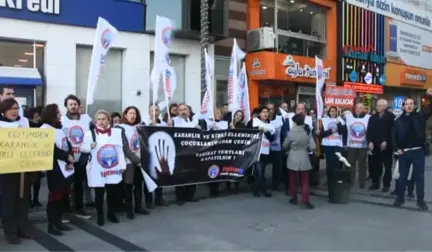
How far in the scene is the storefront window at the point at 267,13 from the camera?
60.2 ft

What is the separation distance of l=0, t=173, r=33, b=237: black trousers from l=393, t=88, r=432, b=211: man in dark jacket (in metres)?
6.05

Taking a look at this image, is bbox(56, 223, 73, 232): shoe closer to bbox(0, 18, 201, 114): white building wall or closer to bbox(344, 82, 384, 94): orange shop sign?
bbox(0, 18, 201, 114): white building wall

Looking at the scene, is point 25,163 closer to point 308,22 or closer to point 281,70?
point 281,70

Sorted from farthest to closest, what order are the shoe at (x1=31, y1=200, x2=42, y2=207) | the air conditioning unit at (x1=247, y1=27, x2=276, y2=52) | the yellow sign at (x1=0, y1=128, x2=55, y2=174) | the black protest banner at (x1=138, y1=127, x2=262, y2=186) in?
1. the air conditioning unit at (x1=247, y1=27, x2=276, y2=52)
2. the shoe at (x1=31, y1=200, x2=42, y2=207)
3. the black protest banner at (x1=138, y1=127, x2=262, y2=186)
4. the yellow sign at (x1=0, y1=128, x2=55, y2=174)

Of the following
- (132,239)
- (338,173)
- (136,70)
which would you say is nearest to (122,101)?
A: (136,70)

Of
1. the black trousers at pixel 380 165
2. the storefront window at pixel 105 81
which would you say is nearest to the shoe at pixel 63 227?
the black trousers at pixel 380 165

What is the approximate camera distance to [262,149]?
356 inches

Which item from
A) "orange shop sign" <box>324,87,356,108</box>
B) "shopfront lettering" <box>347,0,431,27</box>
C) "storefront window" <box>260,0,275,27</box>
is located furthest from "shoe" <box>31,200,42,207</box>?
"shopfront lettering" <box>347,0,431,27</box>

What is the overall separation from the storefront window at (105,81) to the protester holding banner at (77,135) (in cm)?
641

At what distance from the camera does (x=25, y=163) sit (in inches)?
224

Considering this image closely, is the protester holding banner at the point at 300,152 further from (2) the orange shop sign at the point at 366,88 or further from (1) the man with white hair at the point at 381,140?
(2) the orange shop sign at the point at 366,88

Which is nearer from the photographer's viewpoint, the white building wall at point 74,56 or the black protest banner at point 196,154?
the black protest banner at point 196,154

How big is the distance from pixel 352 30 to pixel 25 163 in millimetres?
19652

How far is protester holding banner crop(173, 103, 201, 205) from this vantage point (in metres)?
8.31
